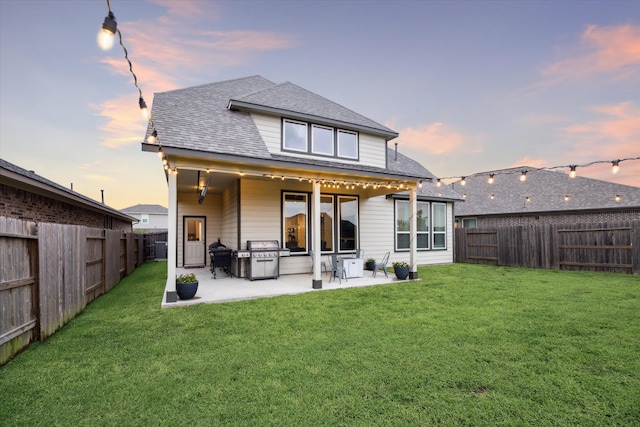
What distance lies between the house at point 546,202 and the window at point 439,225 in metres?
2.57

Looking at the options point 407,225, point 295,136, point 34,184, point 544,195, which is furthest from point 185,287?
point 544,195

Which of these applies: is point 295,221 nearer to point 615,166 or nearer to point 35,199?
point 35,199

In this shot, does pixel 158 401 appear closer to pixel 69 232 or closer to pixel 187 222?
pixel 69 232

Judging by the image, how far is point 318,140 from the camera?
32.3 feet

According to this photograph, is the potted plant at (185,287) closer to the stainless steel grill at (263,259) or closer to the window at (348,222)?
the stainless steel grill at (263,259)

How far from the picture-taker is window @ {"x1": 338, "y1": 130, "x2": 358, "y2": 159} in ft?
33.4

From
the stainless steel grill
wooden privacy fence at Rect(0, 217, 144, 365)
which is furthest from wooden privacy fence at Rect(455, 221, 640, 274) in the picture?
wooden privacy fence at Rect(0, 217, 144, 365)

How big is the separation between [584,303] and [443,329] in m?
3.73

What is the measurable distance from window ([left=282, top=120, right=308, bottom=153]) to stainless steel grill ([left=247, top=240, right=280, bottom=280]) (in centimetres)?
309

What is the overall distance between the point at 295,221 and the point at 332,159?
2.39 meters

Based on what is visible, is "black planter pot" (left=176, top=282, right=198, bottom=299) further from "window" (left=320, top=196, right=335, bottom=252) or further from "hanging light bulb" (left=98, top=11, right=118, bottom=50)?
"window" (left=320, top=196, right=335, bottom=252)

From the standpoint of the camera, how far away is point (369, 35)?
10.6 meters

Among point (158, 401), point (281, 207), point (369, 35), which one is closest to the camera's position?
point (158, 401)

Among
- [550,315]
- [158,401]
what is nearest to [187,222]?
[158,401]
